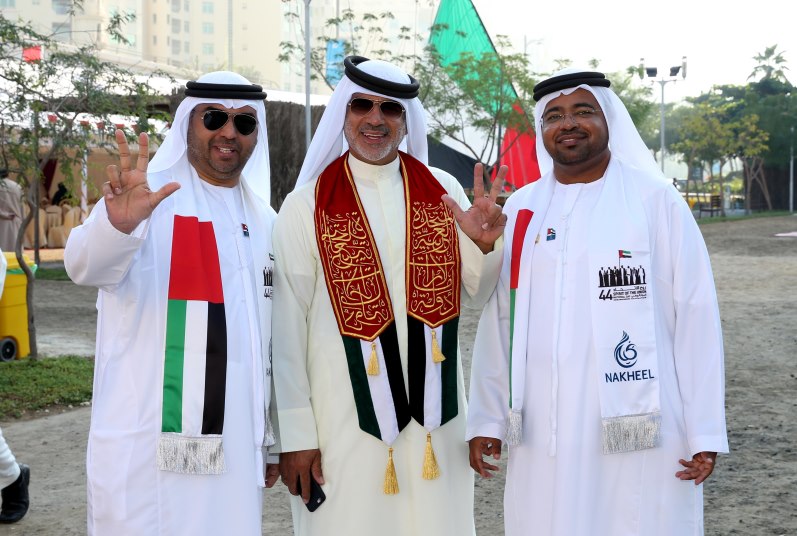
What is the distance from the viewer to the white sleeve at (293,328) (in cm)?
348

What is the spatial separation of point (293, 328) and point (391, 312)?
368mm

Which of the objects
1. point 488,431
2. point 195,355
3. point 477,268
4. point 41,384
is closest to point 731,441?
point 488,431

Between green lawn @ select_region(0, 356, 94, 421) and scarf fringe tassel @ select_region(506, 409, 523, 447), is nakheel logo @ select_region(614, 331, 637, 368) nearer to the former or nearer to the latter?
scarf fringe tassel @ select_region(506, 409, 523, 447)

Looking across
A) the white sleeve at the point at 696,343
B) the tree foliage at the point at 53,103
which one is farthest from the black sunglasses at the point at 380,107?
the tree foliage at the point at 53,103

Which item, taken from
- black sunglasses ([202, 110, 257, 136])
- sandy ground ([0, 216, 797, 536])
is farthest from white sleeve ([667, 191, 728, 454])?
sandy ground ([0, 216, 797, 536])

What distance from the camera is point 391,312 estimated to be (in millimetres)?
3572

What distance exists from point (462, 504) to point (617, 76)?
39.0m

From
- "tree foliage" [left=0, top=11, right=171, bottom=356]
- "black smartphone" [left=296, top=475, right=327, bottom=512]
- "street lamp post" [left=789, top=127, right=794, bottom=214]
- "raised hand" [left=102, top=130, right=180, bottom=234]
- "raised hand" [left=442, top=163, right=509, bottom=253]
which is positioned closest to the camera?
"raised hand" [left=102, top=130, right=180, bottom=234]

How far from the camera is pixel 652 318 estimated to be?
3.36 metres

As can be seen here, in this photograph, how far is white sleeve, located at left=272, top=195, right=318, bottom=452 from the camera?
3482mm

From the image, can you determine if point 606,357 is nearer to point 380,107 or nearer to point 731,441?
point 380,107

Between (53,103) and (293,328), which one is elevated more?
(53,103)

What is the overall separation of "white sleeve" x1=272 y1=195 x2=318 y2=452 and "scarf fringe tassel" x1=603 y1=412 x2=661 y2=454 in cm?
106

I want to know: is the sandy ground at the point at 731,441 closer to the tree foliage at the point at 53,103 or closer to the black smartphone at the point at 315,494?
the black smartphone at the point at 315,494
